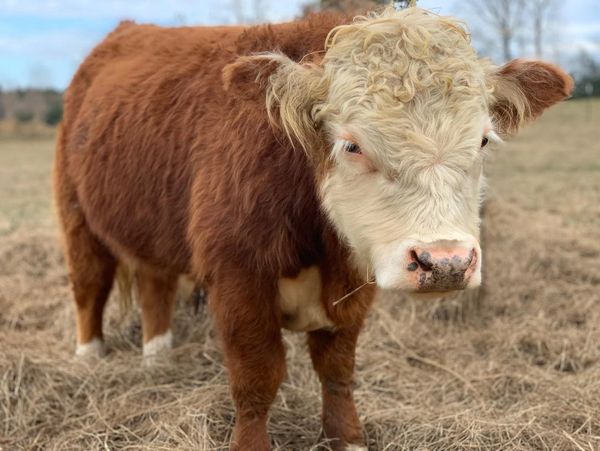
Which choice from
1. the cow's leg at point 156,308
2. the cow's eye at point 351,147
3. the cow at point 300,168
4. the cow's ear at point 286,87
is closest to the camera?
the cow at point 300,168

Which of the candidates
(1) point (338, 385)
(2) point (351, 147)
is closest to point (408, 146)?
(2) point (351, 147)

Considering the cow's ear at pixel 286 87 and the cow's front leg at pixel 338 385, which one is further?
the cow's front leg at pixel 338 385

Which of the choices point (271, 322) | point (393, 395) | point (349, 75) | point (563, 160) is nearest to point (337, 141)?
point (349, 75)

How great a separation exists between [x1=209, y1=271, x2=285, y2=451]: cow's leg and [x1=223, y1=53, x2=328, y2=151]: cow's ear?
2.18 feet

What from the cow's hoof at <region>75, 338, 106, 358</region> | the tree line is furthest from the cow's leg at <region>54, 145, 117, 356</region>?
the tree line

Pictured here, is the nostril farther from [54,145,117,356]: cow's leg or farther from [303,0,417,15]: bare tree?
[54,145,117,356]: cow's leg

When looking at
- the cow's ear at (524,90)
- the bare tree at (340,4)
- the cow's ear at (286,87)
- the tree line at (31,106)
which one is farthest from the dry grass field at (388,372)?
the tree line at (31,106)

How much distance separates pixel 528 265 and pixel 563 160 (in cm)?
1103

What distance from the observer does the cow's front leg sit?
10.3ft

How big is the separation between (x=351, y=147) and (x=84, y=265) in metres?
2.57

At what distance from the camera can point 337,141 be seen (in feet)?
7.52

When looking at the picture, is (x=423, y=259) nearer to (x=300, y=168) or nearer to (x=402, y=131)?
(x=402, y=131)

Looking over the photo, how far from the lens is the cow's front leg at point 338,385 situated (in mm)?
3133

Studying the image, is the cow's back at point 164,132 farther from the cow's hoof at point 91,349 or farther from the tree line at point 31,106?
the tree line at point 31,106
